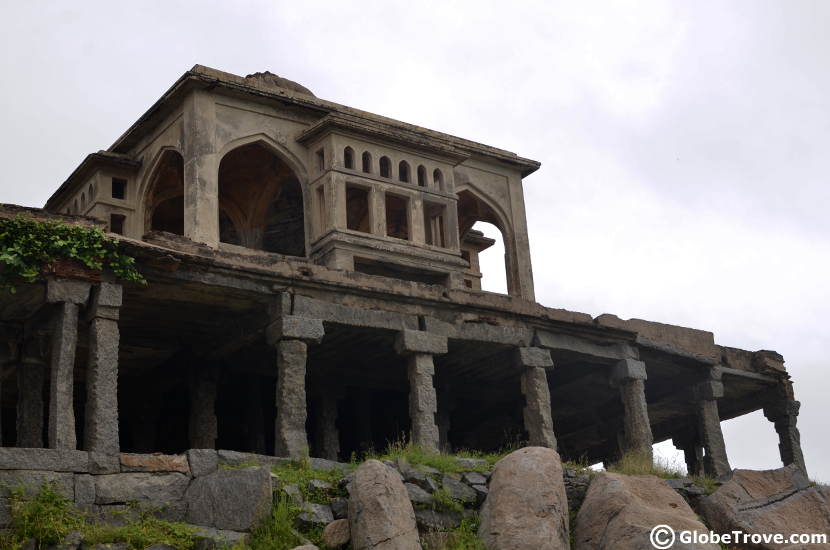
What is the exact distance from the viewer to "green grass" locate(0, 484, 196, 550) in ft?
50.3

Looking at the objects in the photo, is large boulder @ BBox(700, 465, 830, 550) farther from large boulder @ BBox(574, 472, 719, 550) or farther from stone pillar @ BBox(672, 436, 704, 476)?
stone pillar @ BBox(672, 436, 704, 476)

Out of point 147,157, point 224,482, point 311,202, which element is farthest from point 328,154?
point 224,482

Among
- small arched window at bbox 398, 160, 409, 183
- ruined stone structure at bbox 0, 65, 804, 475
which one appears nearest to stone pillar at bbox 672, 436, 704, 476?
ruined stone structure at bbox 0, 65, 804, 475

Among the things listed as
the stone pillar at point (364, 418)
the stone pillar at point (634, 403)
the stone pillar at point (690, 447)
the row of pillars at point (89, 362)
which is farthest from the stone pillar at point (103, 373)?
the stone pillar at point (690, 447)

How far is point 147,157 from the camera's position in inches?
1010

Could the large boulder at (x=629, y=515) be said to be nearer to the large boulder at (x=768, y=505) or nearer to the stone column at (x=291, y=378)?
the large boulder at (x=768, y=505)

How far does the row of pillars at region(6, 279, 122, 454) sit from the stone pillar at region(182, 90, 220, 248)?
15.1ft

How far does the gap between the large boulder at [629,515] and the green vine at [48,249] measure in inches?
283

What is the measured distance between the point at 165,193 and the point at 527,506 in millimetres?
12756

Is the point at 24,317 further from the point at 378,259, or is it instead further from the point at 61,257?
the point at 378,259

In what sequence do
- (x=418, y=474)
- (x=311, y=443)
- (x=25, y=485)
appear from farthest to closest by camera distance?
(x=311, y=443) < (x=418, y=474) < (x=25, y=485)

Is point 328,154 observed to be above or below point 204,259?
above

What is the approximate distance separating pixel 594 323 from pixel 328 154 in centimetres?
594

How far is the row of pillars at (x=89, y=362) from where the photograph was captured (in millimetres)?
17312
